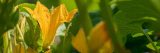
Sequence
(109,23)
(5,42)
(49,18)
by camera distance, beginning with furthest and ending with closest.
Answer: (49,18), (5,42), (109,23)

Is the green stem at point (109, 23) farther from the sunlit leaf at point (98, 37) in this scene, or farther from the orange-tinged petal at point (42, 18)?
the orange-tinged petal at point (42, 18)

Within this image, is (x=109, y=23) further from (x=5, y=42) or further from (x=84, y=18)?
(x=5, y=42)

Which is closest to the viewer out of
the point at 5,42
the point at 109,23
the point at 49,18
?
the point at 109,23

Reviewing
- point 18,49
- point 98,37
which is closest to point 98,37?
point 98,37

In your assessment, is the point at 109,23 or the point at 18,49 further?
the point at 18,49

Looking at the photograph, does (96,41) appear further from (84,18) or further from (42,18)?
→ (42,18)

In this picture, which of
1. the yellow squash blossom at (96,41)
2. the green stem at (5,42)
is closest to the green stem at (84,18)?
the yellow squash blossom at (96,41)

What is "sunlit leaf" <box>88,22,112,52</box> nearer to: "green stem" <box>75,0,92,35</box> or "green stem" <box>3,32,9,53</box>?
"green stem" <box>75,0,92,35</box>

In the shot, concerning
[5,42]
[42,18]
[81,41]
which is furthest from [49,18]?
[81,41]

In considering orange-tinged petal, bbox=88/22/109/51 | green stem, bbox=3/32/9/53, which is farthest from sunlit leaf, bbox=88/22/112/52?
green stem, bbox=3/32/9/53
